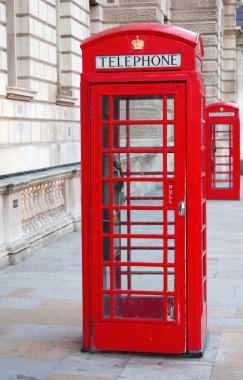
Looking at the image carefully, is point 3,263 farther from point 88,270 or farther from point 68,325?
point 88,270

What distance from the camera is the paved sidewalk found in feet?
18.5

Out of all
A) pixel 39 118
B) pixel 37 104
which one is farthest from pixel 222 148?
pixel 37 104

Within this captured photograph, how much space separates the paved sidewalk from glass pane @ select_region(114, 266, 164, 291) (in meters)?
0.49

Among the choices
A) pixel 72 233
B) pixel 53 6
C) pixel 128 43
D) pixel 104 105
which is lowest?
pixel 72 233

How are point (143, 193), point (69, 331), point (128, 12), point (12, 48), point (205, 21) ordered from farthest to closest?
point (205, 21) < point (128, 12) < point (12, 48) < point (69, 331) < point (143, 193)

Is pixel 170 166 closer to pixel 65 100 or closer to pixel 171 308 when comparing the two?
pixel 171 308

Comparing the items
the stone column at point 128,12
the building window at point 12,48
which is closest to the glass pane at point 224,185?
the stone column at point 128,12

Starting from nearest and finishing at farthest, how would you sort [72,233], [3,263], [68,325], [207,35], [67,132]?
[68,325], [3,263], [72,233], [67,132], [207,35]

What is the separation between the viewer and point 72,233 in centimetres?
1283

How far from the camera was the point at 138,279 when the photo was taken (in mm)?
6113

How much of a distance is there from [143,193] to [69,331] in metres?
1.36

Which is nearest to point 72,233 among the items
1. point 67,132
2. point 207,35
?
point 67,132

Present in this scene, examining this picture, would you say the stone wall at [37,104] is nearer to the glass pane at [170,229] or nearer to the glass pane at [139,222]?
the glass pane at [139,222]

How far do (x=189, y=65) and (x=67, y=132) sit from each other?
11668mm
